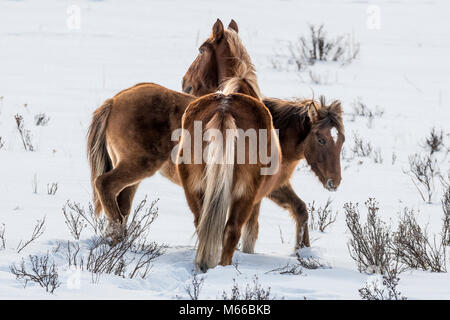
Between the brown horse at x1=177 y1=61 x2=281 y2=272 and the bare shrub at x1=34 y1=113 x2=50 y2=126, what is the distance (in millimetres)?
6292

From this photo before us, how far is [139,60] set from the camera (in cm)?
1622

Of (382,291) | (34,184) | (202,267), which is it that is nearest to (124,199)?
(202,267)

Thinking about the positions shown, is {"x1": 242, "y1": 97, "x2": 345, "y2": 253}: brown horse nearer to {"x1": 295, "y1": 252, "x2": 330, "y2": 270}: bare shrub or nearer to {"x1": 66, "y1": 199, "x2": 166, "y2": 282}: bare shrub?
{"x1": 295, "y1": 252, "x2": 330, "y2": 270}: bare shrub

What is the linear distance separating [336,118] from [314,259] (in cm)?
110

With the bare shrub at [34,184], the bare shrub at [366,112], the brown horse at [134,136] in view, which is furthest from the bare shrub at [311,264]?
the bare shrub at [366,112]

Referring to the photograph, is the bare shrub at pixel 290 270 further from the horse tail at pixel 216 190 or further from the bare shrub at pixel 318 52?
the bare shrub at pixel 318 52

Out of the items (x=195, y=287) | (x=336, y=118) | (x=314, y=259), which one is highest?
(x=336, y=118)

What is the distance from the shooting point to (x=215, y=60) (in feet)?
19.9

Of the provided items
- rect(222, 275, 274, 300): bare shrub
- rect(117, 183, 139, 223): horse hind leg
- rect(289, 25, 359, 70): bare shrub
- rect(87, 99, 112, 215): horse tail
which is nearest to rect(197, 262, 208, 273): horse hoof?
rect(222, 275, 274, 300): bare shrub

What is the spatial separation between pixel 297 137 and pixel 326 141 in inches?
11.6

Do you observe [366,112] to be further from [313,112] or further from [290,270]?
[290,270]

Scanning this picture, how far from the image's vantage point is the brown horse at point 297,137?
538 cm
